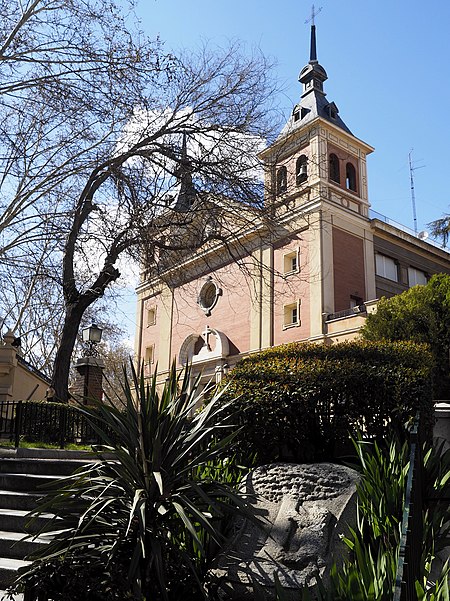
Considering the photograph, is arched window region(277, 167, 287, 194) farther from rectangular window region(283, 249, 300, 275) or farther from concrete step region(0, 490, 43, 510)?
rectangular window region(283, 249, 300, 275)

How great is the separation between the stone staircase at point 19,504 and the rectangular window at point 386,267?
26.6 m

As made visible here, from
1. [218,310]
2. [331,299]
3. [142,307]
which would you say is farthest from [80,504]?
[142,307]

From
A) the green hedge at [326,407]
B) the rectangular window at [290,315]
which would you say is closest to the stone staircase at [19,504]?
the green hedge at [326,407]

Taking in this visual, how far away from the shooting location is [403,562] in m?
2.74

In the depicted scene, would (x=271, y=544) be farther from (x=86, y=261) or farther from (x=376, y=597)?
(x=86, y=261)

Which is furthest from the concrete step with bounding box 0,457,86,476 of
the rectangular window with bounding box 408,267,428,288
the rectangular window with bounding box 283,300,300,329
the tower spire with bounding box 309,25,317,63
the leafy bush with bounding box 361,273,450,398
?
the tower spire with bounding box 309,25,317,63

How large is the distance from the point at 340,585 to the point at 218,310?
105 feet

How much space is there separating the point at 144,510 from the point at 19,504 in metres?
3.18

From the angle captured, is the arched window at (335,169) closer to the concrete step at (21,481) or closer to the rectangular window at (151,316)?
the rectangular window at (151,316)

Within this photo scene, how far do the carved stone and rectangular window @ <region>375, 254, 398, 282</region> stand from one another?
27.7m

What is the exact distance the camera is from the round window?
118ft

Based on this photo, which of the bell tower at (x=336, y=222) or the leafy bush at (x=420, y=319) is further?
the bell tower at (x=336, y=222)

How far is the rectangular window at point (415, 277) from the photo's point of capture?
3455 cm

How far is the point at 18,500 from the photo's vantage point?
6965 millimetres
